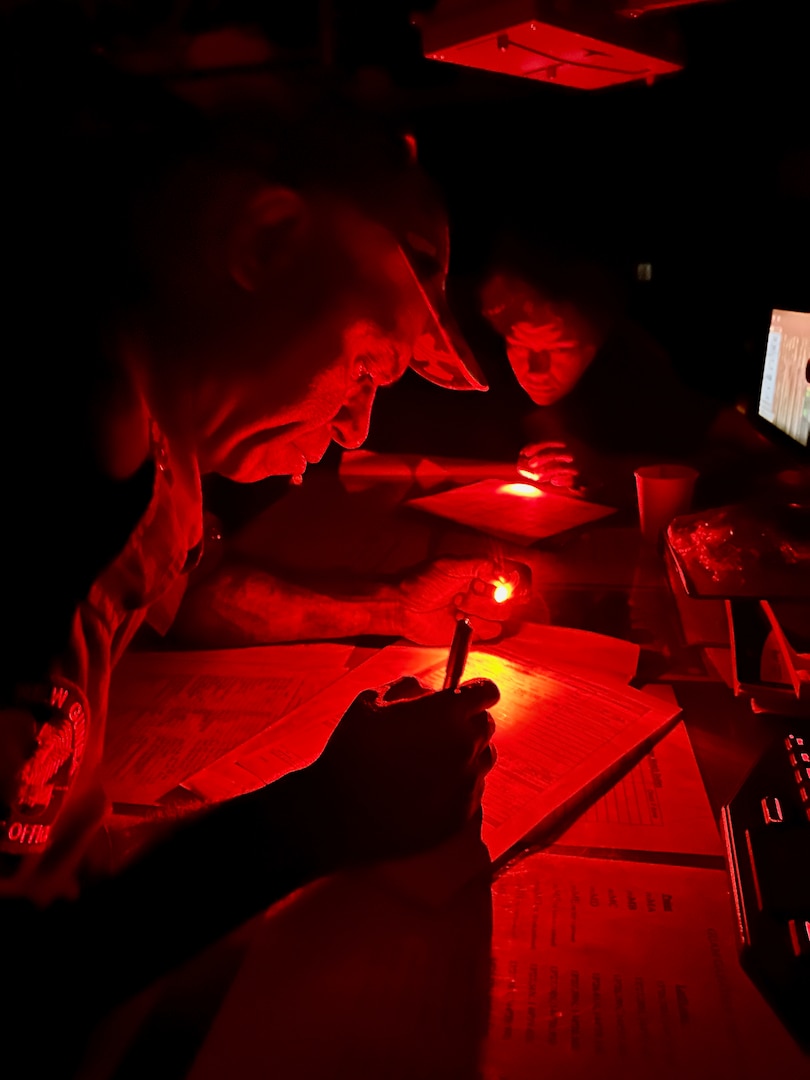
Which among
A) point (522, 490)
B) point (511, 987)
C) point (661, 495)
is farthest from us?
point (522, 490)

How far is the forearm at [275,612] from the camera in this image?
1258 mm

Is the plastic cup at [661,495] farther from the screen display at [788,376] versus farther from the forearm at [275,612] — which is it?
the forearm at [275,612]

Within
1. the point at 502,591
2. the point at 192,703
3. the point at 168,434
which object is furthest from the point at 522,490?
the point at 168,434

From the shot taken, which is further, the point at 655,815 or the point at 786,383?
the point at 786,383

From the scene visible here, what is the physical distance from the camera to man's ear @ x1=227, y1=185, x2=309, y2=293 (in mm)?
673

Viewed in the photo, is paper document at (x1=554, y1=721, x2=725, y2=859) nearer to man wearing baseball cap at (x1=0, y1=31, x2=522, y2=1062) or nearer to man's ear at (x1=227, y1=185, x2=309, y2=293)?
man wearing baseball cap at (x1=0, y1=31, x2=522, y2=1062)

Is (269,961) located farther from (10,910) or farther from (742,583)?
(742,583)

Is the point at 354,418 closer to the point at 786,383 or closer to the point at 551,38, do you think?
the point at 551,38

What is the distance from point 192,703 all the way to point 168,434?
0.47 metres

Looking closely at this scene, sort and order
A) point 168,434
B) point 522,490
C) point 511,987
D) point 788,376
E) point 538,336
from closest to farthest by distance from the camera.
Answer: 1. point 511,987
2. point 168,434
3. point 788,376
4. point 522,490
5. point 538,336

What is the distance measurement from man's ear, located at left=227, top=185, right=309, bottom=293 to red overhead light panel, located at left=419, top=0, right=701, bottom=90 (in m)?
0.61

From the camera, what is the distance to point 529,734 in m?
0.94

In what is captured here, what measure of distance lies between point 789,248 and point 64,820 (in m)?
2.55

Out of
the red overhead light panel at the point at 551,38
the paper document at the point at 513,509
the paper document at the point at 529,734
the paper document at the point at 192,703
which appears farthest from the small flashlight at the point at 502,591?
the red overhead light panel at the point at 551,38
